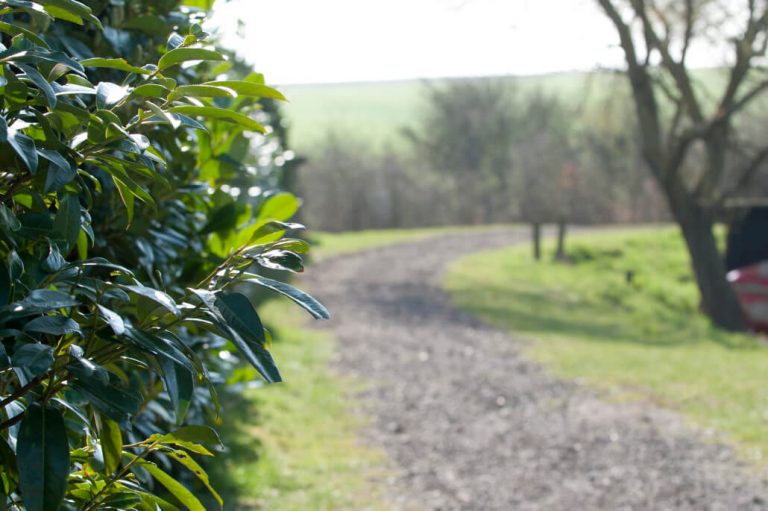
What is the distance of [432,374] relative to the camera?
10.3 meters

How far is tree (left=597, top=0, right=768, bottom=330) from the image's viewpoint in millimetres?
13969

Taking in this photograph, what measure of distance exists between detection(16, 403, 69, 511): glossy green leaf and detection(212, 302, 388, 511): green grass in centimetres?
410

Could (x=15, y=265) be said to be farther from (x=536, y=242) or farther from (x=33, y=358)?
(x=536, y=242)

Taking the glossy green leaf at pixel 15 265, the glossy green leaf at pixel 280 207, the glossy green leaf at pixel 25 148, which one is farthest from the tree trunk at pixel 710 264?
the glossy green leaf at pixel 25 148

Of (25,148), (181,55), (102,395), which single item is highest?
(181,55)

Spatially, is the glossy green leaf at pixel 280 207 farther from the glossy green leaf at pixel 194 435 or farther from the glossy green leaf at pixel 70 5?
the glossy green leaf at pixel 70 5

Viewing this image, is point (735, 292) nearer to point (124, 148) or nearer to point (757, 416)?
point (757, 416)

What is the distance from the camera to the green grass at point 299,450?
575 centimetres

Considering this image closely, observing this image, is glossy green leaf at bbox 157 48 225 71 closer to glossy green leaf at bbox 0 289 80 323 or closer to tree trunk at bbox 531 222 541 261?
glossy green leaf at bbox 0 289 80 323

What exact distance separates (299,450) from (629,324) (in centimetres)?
1010

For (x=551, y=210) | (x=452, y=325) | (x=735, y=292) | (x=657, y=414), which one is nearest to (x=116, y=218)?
(x=657, y=414)

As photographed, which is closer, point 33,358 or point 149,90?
point 33,358

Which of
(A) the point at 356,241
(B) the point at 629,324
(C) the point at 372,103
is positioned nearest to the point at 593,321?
(B) the point at 629,324

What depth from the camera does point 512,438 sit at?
7.55 meters
